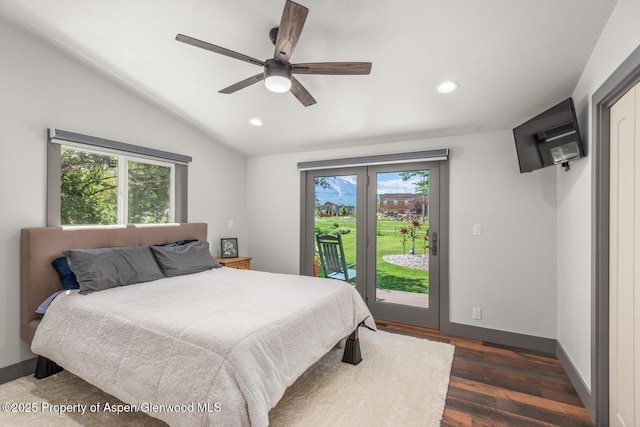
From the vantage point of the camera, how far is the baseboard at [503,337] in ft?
9.80

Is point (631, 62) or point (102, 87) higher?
point (102, 87)

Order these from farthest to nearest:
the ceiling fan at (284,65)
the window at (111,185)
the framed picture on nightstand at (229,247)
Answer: the framed picture on nightstand at (229,247)
the window at (111,185)
the ceiling fan at (284,65)

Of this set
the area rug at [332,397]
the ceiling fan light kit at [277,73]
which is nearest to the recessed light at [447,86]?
the ceiling fan light kit at [277,73]

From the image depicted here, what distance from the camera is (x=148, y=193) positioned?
362 centimetres

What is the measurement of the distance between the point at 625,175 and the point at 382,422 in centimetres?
196

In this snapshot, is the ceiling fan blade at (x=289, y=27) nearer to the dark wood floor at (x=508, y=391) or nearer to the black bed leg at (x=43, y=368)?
the dark wood floor at (x=508, y=391)

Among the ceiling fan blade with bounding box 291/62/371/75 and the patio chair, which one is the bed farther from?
the ceiling fan blade with bounding box 291/62/371/75

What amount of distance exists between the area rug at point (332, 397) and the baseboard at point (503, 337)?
0.69 meters

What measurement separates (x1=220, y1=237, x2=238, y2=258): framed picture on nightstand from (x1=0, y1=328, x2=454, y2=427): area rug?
211 cm

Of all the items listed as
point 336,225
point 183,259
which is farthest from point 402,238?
point 183,259

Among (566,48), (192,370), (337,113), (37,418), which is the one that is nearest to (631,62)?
(566,48)

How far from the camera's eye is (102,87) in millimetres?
3072

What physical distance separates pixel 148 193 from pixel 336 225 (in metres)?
2.32

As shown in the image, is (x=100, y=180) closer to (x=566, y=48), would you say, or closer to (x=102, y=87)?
(x=102, y=87)
